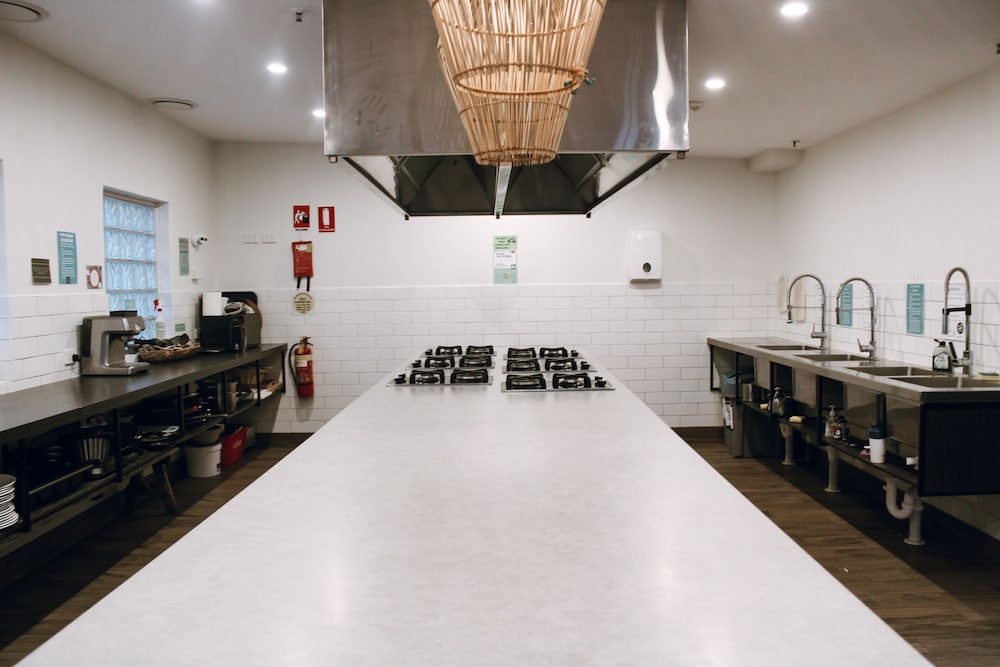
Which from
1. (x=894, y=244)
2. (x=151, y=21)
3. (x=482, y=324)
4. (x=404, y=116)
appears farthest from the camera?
(x=482, y=324)

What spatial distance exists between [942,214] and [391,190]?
9.93ft

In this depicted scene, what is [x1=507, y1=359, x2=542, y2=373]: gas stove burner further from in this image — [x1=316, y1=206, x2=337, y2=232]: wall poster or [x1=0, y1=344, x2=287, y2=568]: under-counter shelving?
[x1=316, y1=206, x2=337, y2=232]: wall poster

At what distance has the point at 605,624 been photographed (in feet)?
3.14

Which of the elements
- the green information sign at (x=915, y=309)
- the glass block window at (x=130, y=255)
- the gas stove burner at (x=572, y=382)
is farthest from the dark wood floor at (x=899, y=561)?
the glass block window at (x=130, y=255)

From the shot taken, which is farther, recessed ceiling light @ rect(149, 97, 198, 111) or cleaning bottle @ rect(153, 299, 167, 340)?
cleaning bottle @ rect(153, 299, 167, 340)

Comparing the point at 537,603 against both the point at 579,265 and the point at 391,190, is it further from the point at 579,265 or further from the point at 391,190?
the point at 579,265

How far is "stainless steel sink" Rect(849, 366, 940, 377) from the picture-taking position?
3.95 metres

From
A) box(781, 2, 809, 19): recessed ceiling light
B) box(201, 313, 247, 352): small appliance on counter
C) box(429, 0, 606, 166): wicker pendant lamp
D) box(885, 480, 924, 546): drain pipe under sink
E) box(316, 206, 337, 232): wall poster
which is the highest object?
box(781, 2, 809, 19): recessed ceiling light

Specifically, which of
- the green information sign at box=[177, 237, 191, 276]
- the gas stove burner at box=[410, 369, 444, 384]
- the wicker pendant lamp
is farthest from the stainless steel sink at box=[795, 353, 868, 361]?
the green information sign at box=[177, 237, 191, 276]

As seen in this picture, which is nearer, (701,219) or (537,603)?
(537,603)

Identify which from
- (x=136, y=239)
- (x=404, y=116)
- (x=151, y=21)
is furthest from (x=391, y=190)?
(x=136, y=239)

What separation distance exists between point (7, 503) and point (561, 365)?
242cm

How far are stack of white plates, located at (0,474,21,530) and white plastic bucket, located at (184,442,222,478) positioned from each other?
89.3 inches

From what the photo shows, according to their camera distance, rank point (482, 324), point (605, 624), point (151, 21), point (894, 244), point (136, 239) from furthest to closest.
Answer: point (482, 324) < point (136, 239) < point (894, 244) < point (151, 21) < point (605, 624)
